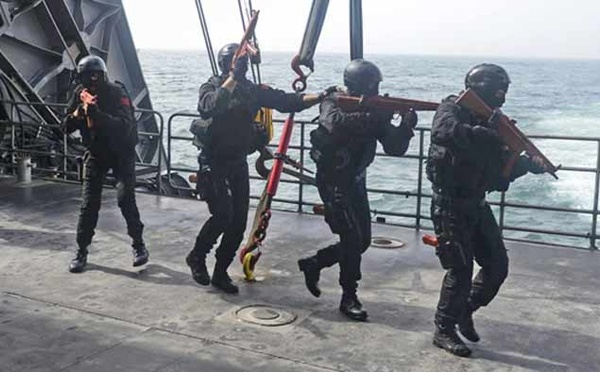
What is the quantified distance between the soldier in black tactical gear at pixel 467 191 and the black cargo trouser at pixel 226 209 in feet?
5.36

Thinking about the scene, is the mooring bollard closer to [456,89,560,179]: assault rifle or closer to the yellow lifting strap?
the yellow lifting strap

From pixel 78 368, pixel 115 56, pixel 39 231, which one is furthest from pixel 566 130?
pixel 78 368

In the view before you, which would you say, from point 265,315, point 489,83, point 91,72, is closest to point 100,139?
point 91,72

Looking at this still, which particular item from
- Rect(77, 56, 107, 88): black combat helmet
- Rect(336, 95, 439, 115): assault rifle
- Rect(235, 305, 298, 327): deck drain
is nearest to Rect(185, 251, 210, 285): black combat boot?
Rect(235, 305, 298, 327): deck drain

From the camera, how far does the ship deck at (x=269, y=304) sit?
420 centimetres

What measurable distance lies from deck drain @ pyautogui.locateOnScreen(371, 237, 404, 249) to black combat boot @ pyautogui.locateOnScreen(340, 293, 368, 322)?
6.75ft

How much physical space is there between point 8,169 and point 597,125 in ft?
63.7

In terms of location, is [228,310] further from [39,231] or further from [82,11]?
[82,11]

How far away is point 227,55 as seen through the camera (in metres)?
5.21

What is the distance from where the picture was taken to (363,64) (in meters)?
4.72

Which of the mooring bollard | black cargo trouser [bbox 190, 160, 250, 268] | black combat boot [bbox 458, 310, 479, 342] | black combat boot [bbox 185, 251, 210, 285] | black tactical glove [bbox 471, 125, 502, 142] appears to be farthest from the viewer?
the mooring bollard

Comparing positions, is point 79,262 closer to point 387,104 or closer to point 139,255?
point 139,255

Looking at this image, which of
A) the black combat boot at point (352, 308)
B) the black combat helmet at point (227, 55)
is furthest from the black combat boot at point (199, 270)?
the black combat helmet at point (227, 55)

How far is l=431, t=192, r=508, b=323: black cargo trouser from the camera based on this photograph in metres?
4.23
